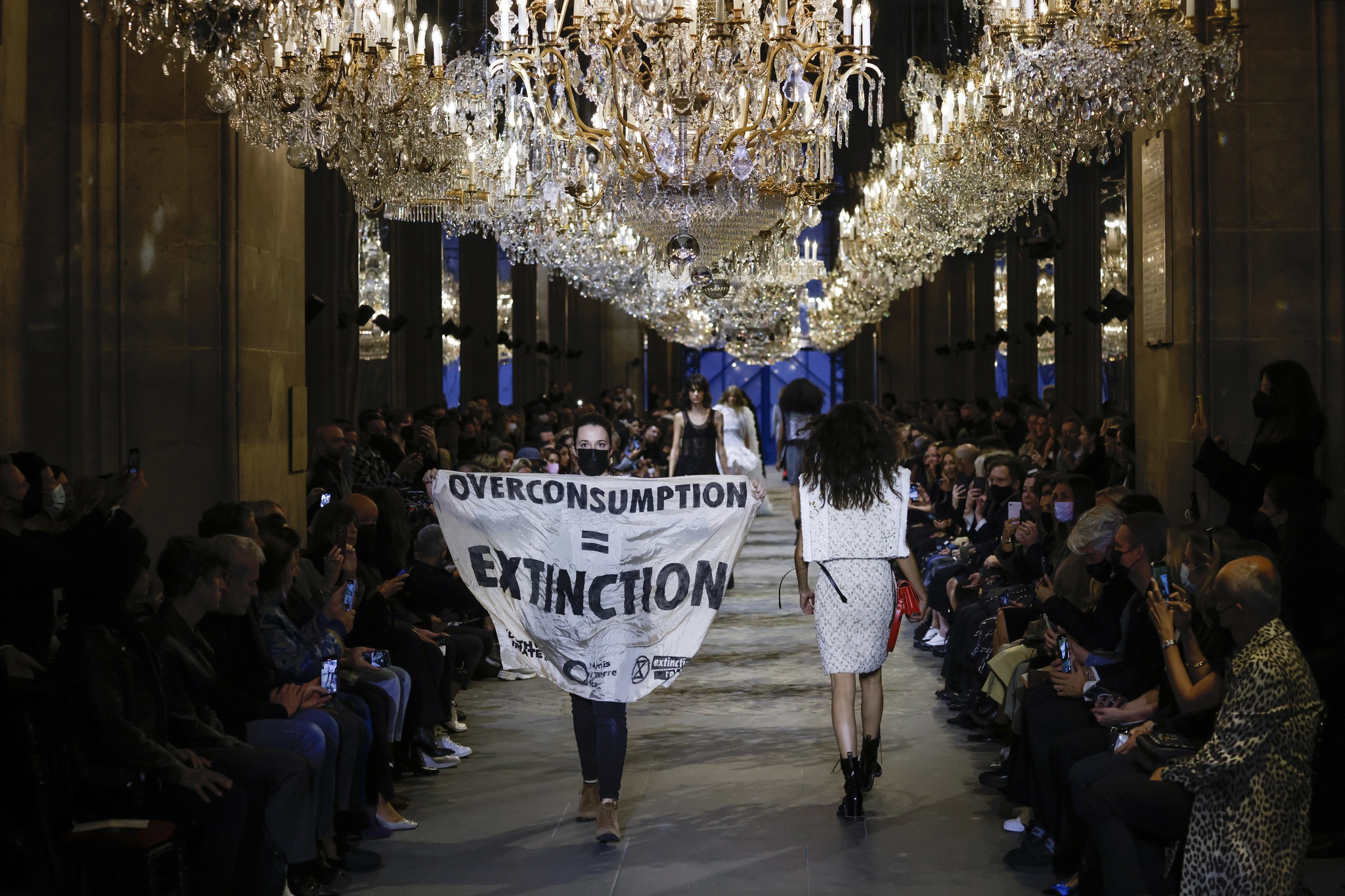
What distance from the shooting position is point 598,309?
134ft

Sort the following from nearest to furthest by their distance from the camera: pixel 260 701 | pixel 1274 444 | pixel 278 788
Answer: pixel 278 788 → pixel 260 701 → pixel 1274 444

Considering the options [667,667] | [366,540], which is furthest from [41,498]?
[667,667]

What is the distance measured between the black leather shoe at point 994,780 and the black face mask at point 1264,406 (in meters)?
2.76

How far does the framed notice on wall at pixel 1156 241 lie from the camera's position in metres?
9.70

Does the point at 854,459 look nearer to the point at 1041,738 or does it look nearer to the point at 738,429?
the point at 1041,738

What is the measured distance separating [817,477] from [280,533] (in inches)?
97.3

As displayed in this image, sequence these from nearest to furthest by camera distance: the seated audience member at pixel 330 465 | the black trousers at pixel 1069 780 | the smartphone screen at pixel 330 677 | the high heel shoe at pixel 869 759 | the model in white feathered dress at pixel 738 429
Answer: the black trousers at pixel 1069 780, the smartphone screen at pixel 330 677, the high heel shoe at pixel 869 759, the seated audience member at pixel 330 465, the model in white feathered dress at pixel 738 429

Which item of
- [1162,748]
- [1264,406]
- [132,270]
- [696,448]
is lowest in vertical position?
[1162,748]

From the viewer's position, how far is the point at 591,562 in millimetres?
6527

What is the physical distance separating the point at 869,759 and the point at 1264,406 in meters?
3.33

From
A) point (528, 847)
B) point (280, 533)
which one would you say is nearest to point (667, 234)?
point (280, 533)

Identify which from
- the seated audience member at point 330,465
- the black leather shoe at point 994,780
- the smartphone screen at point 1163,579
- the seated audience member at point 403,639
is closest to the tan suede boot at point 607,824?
the seated audience member at point 403,639

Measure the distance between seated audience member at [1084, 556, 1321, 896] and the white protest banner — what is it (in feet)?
8.15

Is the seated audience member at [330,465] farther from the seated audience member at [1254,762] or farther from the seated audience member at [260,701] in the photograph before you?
the seated audience member at [1254,762]
